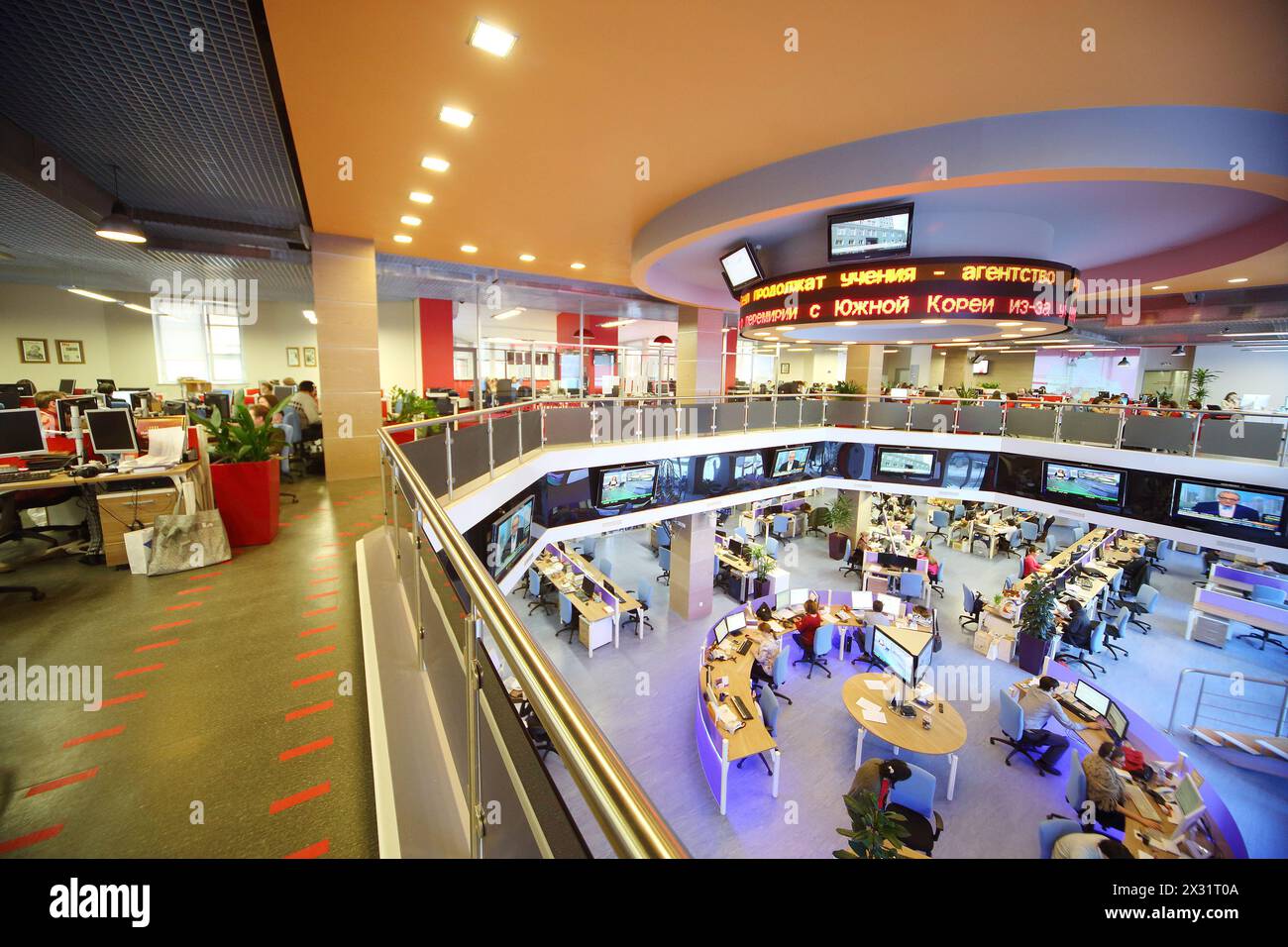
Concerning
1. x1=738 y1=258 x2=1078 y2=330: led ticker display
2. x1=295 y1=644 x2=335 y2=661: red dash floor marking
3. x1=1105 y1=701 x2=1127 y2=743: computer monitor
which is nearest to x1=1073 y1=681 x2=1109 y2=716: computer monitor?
x1=1105 y1=701 x2=1127 y2=743: computer monitor

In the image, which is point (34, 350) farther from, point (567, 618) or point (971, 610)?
point (971, 610)

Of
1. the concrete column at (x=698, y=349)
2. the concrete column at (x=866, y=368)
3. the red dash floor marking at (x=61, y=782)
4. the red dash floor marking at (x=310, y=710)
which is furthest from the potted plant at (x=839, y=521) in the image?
the red dash floor marking at (x=61, y=782)

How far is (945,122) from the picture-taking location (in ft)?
12.9

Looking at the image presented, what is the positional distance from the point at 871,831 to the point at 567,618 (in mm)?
7464

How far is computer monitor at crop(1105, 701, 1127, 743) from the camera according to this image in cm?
680

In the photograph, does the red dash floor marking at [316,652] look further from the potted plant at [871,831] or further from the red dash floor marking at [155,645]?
the potted plant at [871,831]

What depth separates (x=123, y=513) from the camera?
13.9 ft

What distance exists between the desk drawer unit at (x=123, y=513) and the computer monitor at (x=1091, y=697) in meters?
11.9

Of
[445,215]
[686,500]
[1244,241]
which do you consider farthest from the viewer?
[686,500]

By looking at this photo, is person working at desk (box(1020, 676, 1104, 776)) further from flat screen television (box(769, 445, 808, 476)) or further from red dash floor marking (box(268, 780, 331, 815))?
red dash floor marking (box(268, 780, 331, 815))

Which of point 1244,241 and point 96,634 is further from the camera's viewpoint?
point 1244,241
